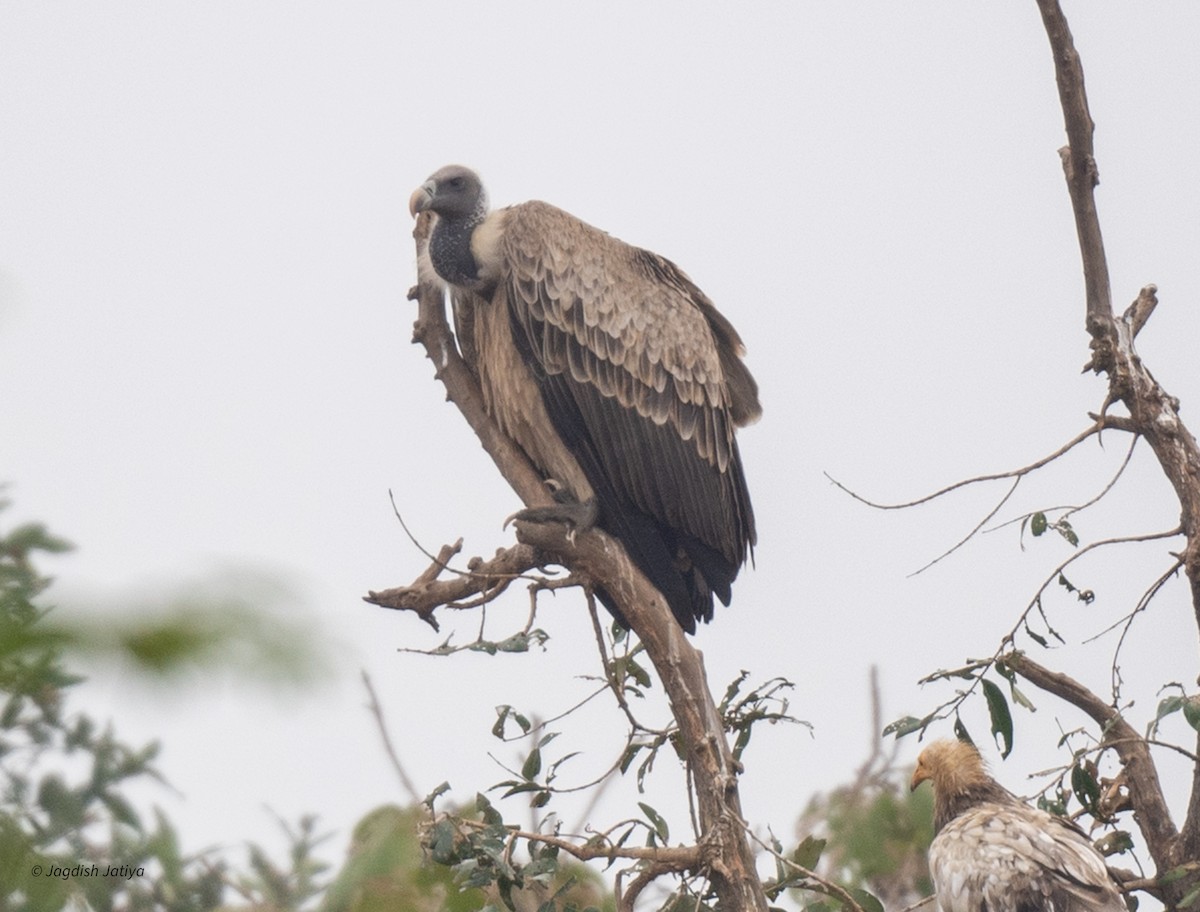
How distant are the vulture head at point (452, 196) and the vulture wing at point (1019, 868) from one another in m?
3.45

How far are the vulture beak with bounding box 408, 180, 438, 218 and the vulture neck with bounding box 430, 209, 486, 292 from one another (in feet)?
0.35

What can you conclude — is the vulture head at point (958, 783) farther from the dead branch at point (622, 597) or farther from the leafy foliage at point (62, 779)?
the leafy foliage at point (62, 779)

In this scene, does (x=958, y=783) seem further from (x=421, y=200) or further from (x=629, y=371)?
(x=421, y=200)

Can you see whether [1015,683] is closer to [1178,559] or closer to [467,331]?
[1178,559]

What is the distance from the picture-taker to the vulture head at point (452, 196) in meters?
6.77

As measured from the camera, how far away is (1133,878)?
5227mm

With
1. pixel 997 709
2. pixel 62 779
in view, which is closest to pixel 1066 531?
pixel 997 709

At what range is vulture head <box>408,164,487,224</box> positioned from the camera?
677 cm

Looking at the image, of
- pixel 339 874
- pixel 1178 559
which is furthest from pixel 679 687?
pixel 339 874

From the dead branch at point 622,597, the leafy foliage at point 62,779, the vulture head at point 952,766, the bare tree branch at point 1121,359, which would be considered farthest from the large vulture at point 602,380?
the leafy foliage at point 62,779

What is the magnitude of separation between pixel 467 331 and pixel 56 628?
5765 mm

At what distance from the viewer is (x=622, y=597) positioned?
18.3ft

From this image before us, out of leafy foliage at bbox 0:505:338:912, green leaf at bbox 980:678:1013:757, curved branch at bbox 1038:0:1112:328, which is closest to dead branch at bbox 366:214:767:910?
green leaf at bbox 980:678:1013:757

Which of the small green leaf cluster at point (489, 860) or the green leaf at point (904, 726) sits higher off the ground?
the green leaf at point (904, 726)
